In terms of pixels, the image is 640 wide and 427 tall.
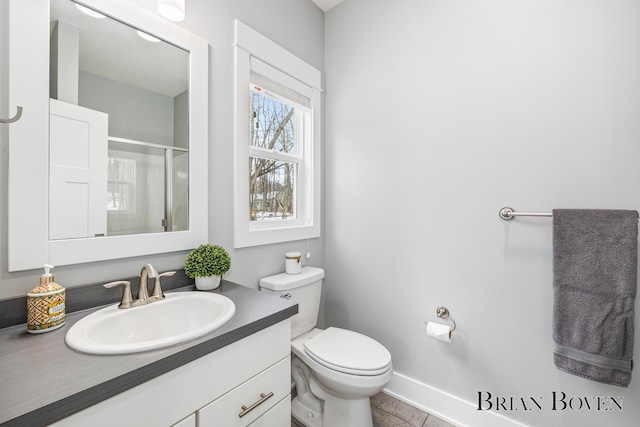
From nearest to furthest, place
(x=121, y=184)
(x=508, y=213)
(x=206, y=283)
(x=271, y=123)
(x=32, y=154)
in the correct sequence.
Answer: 1. (x=32, y=154)
2. (x=121, y=184)
3. (x=206, y=283)
4. (x=508, y=213)
5. (x=271, y=123)

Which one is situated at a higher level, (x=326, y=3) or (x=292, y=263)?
(x=326, y=3)

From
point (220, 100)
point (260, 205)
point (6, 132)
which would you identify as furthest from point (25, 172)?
point (260, 205)

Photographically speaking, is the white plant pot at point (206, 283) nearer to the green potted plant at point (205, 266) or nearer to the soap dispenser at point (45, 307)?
the green potted plant at point (205, 266)

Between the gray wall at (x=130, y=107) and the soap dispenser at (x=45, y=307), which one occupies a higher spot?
the gray wall at (x=130, y=107)

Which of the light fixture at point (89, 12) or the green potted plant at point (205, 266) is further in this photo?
the green potted plant at point (205, 266)

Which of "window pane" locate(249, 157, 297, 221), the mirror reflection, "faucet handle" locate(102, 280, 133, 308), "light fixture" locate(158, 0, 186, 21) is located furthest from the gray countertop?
"light fixture" locate(158, 0, 186, 21)

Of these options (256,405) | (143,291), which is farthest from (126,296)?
(256,405)

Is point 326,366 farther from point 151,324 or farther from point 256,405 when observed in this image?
point 151,324

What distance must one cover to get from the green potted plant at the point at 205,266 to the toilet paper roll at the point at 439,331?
108cm

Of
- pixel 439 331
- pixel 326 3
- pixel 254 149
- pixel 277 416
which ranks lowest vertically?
pixel 277 416

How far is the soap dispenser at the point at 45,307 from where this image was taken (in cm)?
79

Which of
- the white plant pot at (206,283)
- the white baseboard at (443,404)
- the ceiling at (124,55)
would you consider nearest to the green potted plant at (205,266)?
the white plant pot at (206,283)

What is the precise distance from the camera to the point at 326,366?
4.25 feet

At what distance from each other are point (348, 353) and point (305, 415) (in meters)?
0.50
